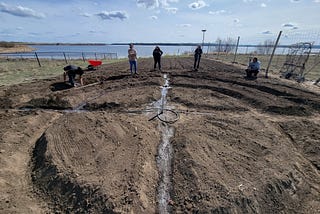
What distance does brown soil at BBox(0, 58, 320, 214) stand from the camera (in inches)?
111

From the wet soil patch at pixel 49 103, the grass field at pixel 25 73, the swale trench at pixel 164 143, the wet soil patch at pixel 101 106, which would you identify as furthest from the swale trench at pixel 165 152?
the grass field at pixel 25 73

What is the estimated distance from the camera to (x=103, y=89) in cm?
820

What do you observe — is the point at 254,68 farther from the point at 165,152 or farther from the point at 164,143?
the point at 165,152

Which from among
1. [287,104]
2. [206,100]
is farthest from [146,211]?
[287,104]

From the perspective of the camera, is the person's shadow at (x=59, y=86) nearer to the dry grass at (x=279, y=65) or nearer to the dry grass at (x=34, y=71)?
the dry grass at (x=34, y=71)

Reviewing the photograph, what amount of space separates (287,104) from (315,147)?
2.70m

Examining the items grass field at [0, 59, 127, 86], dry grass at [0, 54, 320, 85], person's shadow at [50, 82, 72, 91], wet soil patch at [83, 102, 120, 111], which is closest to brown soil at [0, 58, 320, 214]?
wet soil patch at [83, 102, 120, 111]

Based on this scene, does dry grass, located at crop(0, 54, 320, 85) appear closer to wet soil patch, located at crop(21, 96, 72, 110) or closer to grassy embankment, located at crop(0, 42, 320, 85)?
grassy embankment, located at crop(0, 42, 320, 85)

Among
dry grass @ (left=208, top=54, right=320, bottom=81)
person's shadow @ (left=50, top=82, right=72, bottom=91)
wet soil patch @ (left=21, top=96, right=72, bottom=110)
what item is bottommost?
dry grass @ (left=208, top=54, right=320, bottom=81)

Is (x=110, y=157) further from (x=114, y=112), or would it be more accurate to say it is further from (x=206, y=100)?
(x=206, y=100)

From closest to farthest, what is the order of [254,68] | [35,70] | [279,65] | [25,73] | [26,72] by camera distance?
[254,68]
[25,73]
[26,72]
[35,70]
[279,65]

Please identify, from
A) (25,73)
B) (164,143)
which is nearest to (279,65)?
(164,143)

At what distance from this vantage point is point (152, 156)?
12.4 feet

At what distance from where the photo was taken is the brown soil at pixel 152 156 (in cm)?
282
